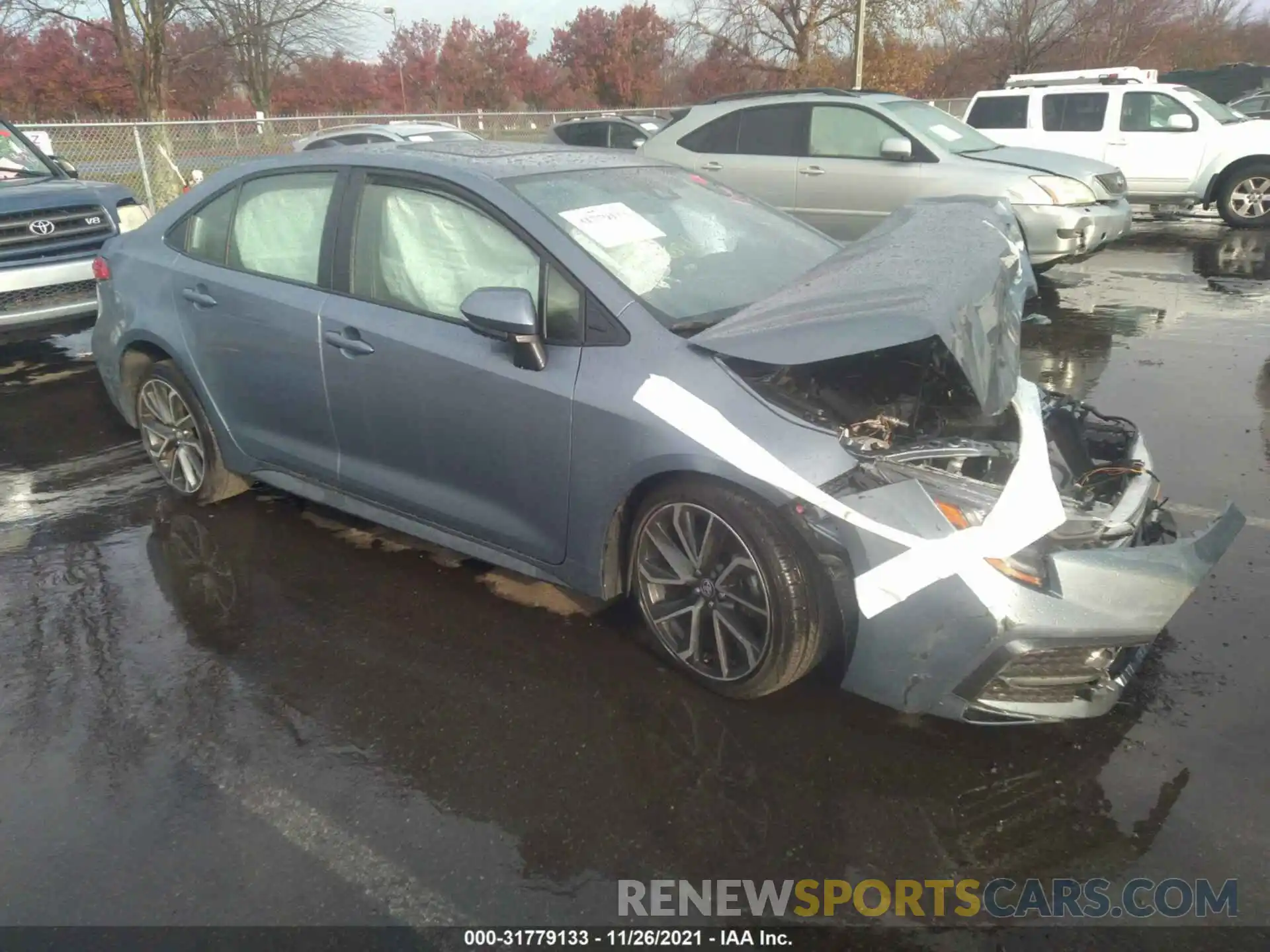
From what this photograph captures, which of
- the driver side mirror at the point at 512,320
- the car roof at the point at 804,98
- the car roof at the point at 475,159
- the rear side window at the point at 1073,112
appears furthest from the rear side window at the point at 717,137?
the driver side mirror at the point at 512,320

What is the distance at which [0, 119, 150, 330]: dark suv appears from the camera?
287 inches

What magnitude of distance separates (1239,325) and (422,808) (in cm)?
769

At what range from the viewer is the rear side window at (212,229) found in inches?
176

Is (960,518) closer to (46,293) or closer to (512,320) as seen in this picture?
(512,320)

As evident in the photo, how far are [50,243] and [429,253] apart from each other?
17.8ft

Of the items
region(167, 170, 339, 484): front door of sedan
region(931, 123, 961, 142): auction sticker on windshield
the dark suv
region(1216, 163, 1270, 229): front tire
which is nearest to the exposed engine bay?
region(167, 170, 339, 484): front door of sedan

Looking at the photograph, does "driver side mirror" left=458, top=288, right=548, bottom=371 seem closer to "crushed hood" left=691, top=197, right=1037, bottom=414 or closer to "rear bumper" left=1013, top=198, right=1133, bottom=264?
"crushed hood" left=691, top=197, right=1037, bottom=414

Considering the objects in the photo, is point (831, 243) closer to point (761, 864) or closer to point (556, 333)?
point (556, 333)

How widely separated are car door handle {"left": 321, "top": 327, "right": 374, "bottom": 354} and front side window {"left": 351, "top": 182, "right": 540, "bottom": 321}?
0.58ft

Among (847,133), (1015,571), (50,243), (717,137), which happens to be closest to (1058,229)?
(847,133)

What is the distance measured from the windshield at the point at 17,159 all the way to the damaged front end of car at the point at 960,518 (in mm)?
7992

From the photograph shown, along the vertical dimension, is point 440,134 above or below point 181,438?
above

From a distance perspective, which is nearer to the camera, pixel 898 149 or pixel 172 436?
pixel 172 436

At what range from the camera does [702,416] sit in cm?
299
